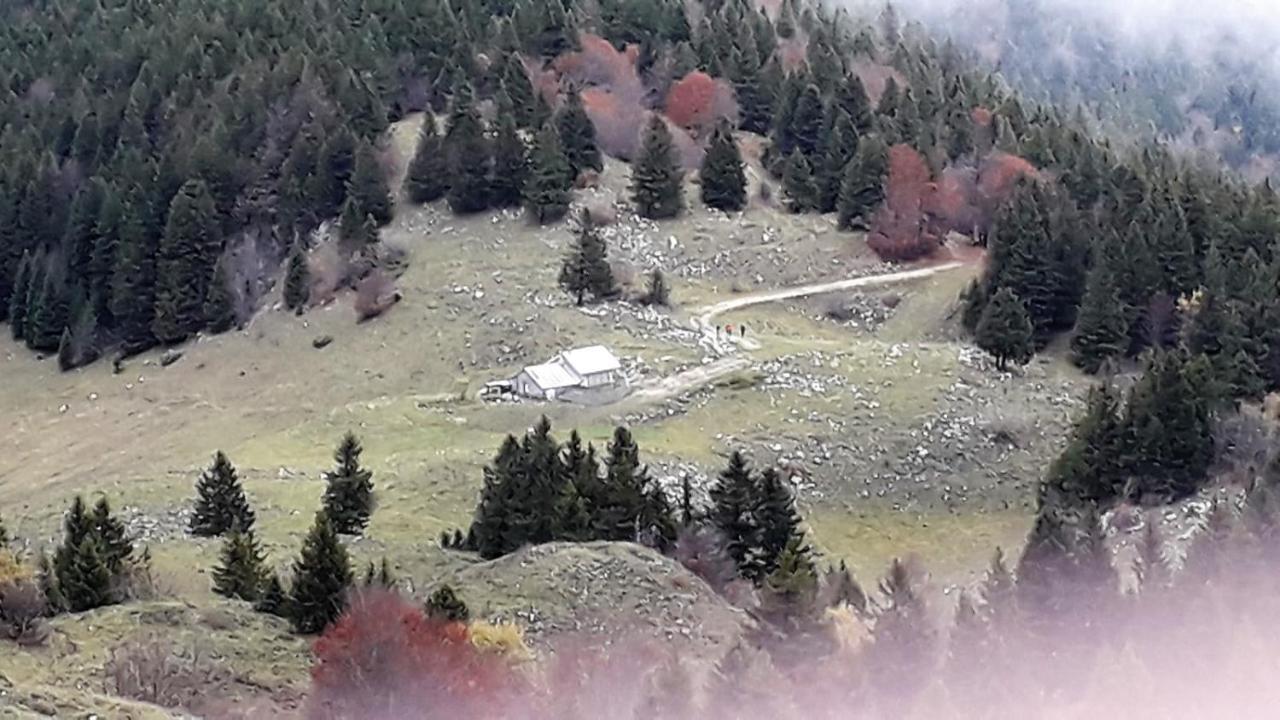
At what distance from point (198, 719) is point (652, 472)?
27.1 m

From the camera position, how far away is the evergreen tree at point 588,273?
70.4 metres

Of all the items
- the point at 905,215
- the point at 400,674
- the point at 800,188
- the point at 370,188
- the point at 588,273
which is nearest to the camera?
the point at 400,674

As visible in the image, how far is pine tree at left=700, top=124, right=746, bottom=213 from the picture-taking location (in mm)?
85188

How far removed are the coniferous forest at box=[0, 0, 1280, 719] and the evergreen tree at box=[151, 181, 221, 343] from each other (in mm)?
193

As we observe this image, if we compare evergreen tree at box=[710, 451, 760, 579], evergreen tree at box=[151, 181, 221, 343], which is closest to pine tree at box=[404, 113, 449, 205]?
evergreen tree at box=[151, 181, 221, 343]

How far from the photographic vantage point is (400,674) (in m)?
28.9

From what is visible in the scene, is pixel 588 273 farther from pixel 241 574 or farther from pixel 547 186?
pixel 241 574

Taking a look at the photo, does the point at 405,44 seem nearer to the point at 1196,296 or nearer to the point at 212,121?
the point at 212,121

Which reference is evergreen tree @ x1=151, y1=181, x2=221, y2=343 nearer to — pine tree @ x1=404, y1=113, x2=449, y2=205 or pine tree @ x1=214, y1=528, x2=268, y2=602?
pine tree @ x1=404, y1=113, x2=449, y2=205

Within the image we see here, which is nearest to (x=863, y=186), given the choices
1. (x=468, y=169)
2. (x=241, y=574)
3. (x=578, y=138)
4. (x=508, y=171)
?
(x=578, y=138)

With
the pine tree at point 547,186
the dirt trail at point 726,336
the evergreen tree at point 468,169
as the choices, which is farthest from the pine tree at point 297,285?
the dirt trail at point 726,336

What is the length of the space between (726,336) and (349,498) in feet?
83.5

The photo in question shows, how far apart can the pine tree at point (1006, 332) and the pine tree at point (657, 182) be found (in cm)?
2293

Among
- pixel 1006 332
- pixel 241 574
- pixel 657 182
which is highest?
pixel 241 574
